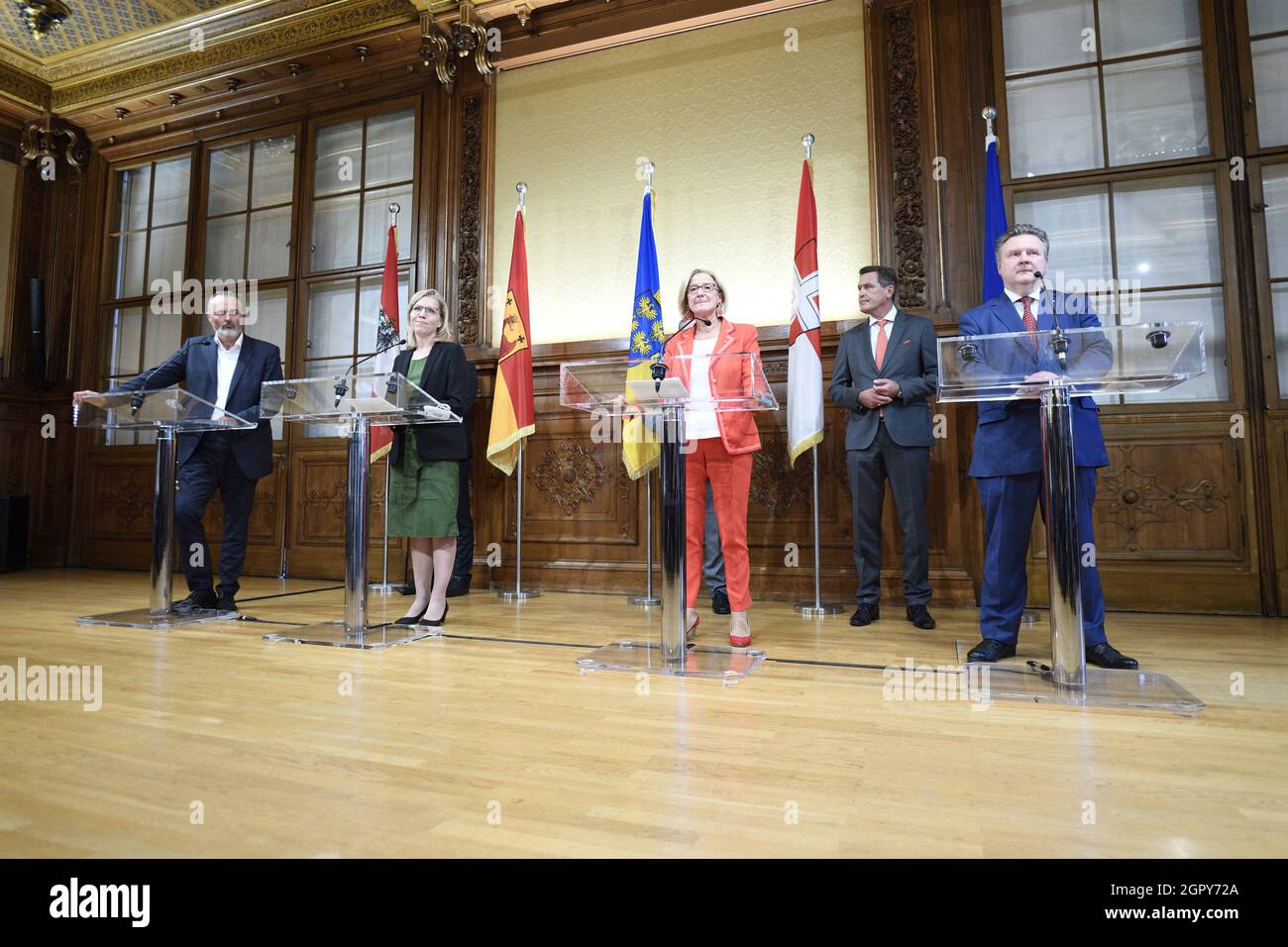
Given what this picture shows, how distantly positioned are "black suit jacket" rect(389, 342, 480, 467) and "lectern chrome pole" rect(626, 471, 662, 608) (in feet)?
3.20

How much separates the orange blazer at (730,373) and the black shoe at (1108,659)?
1117mm

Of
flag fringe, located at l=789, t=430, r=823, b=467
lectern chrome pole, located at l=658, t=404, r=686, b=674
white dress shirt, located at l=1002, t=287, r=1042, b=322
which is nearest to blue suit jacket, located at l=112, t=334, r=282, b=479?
lectern chrome pole, located at l=658, t=404, r=686, b=674

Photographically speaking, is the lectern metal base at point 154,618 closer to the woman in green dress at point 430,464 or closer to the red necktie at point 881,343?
the woman in green dress at point 430,464

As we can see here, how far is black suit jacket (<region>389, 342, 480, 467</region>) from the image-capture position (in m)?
2.73

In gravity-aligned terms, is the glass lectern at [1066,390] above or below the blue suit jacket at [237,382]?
below

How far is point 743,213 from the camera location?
402cm

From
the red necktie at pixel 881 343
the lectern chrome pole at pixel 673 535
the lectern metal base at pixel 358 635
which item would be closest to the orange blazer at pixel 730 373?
the lectern chrome pole at pixel 673 535

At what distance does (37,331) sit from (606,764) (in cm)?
643

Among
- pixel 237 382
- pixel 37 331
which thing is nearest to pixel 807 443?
pixel 237 382

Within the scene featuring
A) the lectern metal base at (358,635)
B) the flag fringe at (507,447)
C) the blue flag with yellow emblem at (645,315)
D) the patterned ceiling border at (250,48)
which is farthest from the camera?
the patterned ceiling border at (250,48)

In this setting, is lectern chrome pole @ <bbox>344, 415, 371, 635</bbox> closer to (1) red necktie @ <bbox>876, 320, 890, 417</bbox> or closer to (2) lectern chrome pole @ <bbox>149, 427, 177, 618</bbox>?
(2) lectern chrome pole @ <bbox>149, 427, 177, 618</bbox>

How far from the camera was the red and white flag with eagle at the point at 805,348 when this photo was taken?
11.0 ft

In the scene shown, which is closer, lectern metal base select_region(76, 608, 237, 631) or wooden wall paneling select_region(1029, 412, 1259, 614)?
lectern metal base select_region(76, 608, 237, 631)

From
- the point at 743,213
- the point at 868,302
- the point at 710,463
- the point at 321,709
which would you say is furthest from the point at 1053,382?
the point at 743,213
